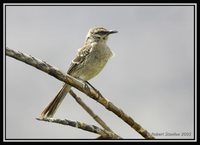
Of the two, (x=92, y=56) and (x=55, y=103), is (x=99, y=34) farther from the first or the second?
(x=55, y=103)

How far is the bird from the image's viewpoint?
7352 mm

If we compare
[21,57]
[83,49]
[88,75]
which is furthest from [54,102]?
[21,57]

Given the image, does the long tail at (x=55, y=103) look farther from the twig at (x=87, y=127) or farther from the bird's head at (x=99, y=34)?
the twig at (x=87, y=127)

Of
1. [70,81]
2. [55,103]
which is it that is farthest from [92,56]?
[70,81]

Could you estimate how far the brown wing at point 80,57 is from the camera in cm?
759

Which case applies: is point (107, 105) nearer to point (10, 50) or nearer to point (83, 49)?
point (10, 50)

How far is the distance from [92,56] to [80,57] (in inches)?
10.0

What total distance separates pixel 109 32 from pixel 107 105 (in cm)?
399

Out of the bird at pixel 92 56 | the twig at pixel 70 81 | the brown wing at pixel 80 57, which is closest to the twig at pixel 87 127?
the twig at pixel 70 81

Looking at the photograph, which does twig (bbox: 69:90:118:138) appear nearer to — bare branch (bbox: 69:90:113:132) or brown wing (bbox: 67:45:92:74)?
bare branch (bbox: 69:90:113:132)

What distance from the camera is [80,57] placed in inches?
301

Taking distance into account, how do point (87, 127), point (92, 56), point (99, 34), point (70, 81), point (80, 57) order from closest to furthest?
point (87, 127), point (70, 81), point (92, 56), point (80, 57), point (99, 34)

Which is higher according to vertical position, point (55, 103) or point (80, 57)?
point (80, 57)

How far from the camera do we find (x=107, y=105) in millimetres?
3967
